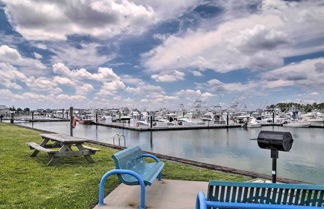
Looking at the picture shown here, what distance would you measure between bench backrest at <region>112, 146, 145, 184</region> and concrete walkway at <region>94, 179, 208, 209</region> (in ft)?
1.52

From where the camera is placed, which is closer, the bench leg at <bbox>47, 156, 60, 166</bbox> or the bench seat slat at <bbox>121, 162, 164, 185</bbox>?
the bench seat slat at <bbox>121, 162, 164, 185</bbox>

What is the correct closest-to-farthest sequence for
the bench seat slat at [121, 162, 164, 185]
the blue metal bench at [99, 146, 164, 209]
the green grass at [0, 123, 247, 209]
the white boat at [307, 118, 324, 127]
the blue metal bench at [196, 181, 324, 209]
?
the blue metal bench at [196, 181, 324, 209] < the blue metal bench at [99, 146, 164, 209] < the bench seat slat at [121, 162, 164, 185] < the green grass at [0, 123, 247, 209] < the white boat at [307, 118, 324, 127]

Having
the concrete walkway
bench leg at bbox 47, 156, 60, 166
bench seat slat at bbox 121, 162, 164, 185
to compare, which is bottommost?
the concrete walkway

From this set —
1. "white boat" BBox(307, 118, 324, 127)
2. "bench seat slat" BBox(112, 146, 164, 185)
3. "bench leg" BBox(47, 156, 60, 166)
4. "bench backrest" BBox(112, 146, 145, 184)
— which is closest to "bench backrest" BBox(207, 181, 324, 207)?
"bench seat slat" BBox(112, 146, 164, 185)

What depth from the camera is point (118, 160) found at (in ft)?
15.3

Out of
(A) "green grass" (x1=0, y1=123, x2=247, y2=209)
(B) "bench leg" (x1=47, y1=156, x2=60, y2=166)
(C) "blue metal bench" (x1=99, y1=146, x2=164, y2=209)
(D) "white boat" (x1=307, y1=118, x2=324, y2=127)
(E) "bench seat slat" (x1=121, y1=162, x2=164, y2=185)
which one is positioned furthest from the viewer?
(D) "white boat" (x1=307, y1=118, x2=324, y2=127)

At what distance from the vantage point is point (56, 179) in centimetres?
636

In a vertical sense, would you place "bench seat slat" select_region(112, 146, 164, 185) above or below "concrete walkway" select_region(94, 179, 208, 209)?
above

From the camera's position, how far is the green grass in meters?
4.80

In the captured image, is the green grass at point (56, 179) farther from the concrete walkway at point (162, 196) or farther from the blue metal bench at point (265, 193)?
the blue metal bench at point (265, 193)

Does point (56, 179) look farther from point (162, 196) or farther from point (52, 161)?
point (162, 196)

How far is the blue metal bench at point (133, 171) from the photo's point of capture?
4444 mm

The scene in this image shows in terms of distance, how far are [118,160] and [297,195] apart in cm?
283

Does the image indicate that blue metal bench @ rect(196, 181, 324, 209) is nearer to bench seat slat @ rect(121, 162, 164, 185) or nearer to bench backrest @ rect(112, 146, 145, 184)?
bench seat slat @ rect(121, 162, 164, 185)
